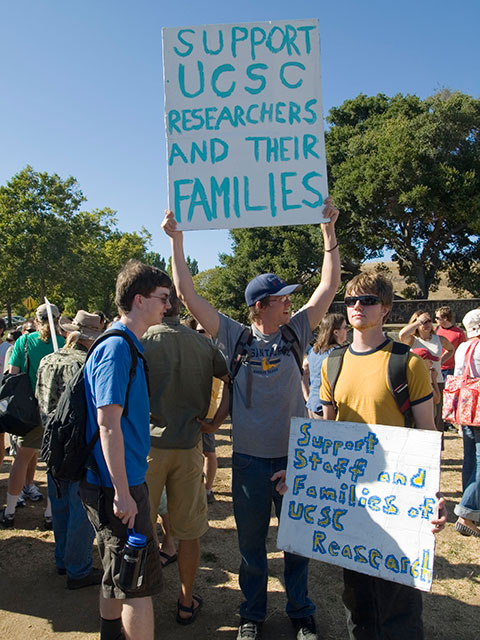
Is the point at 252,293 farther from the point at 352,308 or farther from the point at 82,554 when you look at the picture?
the point at 82,554

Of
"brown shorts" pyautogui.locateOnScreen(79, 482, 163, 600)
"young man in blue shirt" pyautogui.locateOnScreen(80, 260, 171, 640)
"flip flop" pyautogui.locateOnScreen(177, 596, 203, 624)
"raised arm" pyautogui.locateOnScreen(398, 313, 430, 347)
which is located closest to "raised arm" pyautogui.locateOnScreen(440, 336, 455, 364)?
"raised arm" pyautogui.locateOnScreen(398, 313, 430, 347)

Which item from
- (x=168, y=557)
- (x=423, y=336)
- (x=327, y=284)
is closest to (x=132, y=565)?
(x=327, y=284)

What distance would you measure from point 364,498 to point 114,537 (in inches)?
46.4

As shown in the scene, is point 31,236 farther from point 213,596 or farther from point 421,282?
point 213,596

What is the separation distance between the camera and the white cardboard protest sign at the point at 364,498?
2.13 m

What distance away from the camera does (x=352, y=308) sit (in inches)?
98.3

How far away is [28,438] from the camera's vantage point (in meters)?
4.28

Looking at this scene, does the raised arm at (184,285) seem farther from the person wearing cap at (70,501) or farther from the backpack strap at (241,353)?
the person wearing cap at (70,501)

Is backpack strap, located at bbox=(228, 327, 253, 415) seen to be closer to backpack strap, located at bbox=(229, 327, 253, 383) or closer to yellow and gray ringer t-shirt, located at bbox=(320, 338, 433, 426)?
backpack strap, located at bbox=(229, 327, 253, 383)

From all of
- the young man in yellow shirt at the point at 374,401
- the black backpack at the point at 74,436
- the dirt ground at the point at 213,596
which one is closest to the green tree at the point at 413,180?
the dirt ground at the point at 213,596

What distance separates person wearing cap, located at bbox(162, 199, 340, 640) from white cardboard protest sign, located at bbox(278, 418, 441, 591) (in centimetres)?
23

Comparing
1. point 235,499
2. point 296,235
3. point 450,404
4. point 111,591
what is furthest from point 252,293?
point 296,235

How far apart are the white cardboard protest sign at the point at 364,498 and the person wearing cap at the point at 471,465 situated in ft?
7.79

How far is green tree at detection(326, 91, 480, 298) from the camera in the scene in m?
22.6
